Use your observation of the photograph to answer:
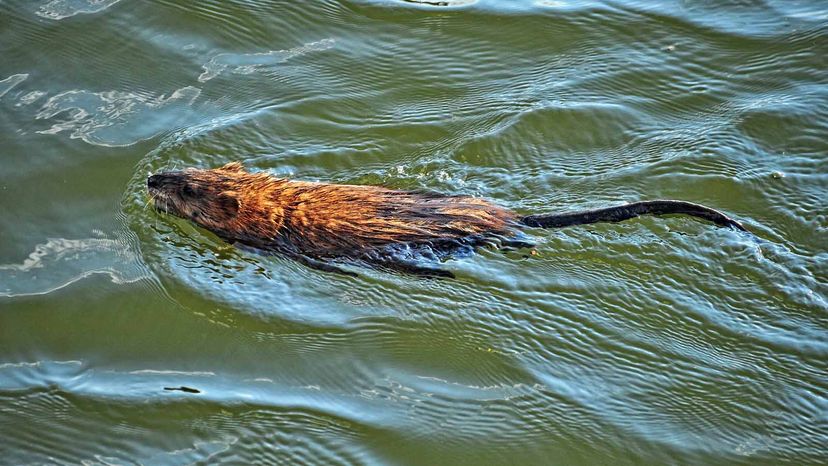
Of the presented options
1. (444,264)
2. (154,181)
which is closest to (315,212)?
(444,264)

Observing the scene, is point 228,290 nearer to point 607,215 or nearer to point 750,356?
point 607,215

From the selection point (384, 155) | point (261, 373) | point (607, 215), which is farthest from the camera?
point (384, 155)

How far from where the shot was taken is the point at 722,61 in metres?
7.13

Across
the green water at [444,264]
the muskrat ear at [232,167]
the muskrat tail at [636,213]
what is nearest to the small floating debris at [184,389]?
the green water at [444,264]

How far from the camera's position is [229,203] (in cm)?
592

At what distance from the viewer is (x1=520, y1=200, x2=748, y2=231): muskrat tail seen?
5359mm

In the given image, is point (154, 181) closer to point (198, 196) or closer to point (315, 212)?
point (198, 196)

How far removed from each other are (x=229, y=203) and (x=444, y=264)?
1455 mm

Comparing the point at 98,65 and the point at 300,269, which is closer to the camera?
the point at 300,269

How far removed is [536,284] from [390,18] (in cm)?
330

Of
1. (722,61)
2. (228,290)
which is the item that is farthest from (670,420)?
(722,61)

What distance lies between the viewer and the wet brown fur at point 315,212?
5473 millimetres

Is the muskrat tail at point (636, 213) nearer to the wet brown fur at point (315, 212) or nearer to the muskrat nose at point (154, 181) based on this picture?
the wet brown fur at point (315, 212)

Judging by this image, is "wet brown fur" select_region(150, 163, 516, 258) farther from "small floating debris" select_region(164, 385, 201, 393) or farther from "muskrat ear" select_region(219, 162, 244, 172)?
"small floating debris" select_region(164, 385, 201, 393)
